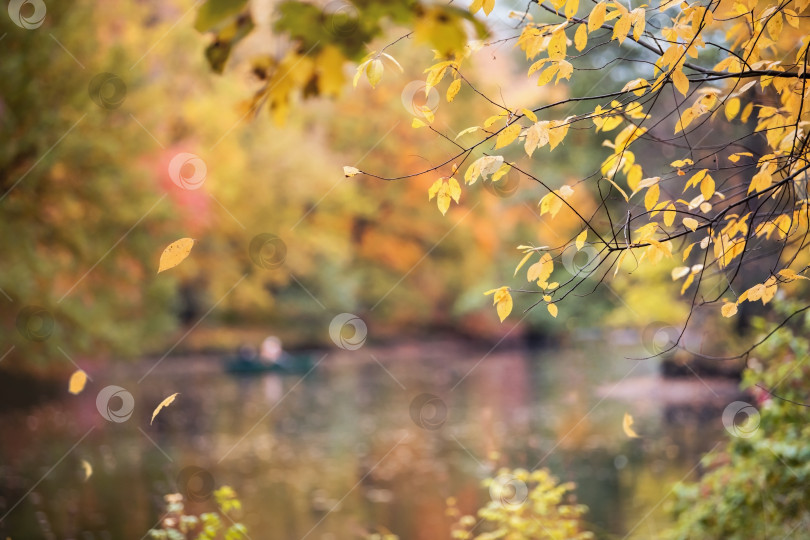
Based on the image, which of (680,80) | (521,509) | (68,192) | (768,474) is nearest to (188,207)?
(68,192)

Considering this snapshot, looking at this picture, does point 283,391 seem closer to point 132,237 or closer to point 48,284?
point 132,237

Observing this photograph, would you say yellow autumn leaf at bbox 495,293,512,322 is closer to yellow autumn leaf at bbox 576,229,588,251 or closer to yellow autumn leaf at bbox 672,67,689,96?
yellow autumn leaf at bbox 576,229,588,251

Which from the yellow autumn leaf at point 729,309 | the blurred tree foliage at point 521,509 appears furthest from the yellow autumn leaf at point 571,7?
the blurred tree foliage at point 521,509

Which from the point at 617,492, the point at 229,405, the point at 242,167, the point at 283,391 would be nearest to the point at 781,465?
the point at 617,492

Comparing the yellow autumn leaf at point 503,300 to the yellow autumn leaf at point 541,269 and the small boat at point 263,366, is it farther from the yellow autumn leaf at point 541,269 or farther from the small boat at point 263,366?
the small boat at point 263,366

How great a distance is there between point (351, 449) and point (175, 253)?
817cm

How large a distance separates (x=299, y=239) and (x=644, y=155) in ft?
39.0

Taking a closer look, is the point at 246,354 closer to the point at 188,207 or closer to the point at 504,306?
the point at 188,207

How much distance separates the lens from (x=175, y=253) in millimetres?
1519

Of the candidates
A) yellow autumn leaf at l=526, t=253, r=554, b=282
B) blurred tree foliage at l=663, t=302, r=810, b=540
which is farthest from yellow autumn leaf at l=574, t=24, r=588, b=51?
blurred tree foliage at l=663, t=302, r=810, b=540

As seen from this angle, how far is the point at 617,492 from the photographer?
6941 millimetres

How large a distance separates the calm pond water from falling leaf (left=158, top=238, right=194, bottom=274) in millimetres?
2405

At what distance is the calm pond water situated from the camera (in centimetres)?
645

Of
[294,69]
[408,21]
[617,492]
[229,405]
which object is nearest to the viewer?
[408,21]
